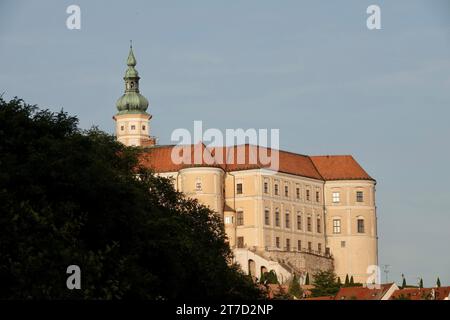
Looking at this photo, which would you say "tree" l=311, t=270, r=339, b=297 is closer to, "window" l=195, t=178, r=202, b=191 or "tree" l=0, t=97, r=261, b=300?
"window" l=195, t=178, r=202, b=191

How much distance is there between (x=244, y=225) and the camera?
14750 centimetres

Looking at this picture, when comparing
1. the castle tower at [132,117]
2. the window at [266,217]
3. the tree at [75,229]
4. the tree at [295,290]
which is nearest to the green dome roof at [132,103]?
the castle tower at [132,117]

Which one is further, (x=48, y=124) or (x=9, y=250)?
(x=48, y=124)

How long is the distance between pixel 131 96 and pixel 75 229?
14411 cm

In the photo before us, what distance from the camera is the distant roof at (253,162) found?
14912cm

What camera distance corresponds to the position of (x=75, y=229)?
4016 centimetres

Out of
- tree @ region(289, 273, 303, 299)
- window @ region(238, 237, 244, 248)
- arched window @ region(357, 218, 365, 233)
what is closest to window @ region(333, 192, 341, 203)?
arched window @ region(357, 218, 365, 233)

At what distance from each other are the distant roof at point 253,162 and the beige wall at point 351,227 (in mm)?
1093

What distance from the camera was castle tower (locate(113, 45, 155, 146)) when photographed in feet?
592

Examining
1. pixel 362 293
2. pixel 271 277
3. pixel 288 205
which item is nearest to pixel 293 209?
pixel 288 205

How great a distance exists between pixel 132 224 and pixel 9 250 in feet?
21.3

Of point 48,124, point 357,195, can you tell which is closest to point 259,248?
point 357,195

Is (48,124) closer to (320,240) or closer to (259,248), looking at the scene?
(259,248)

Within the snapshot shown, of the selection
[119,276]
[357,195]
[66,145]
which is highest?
[357,195]
